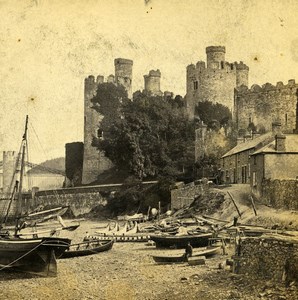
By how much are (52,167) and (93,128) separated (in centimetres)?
363

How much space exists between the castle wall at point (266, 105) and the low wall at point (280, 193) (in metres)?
12.6

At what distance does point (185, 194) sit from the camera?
25.0 m

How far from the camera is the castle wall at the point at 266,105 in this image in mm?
32656

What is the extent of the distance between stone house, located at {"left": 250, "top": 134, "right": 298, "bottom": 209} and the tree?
849cm

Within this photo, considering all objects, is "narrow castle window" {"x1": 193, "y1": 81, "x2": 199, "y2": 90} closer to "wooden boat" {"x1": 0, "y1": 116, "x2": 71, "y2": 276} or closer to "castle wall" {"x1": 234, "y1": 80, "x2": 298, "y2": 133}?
"castle wall" {"x1": 234, "y1": 80, "x2": 298, "y2": 133}

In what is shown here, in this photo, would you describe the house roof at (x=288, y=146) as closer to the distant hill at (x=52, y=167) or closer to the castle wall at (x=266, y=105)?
the castle wall at (x=266, y=105)

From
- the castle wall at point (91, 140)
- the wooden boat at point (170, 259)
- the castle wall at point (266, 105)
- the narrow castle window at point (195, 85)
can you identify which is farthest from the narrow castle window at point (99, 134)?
the wooden boat at point (170, 259)

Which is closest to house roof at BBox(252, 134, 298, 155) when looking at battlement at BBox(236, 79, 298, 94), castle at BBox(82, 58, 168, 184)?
battlement at BBox(236, 79, 298, 94)

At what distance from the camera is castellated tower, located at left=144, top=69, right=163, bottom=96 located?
3816 cm

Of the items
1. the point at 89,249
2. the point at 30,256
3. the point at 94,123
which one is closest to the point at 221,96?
the point at 94,123

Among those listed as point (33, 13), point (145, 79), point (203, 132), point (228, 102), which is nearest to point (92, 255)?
point (33, 13)

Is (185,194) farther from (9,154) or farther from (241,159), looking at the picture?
(9,154)

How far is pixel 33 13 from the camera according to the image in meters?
14.1

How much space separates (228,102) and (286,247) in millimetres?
24859
